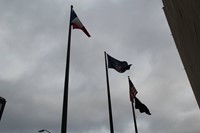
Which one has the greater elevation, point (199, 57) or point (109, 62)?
point (109, 62)

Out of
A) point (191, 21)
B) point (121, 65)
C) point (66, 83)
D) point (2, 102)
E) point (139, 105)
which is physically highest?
point (121, 65)

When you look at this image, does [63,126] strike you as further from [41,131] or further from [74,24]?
[41,131]

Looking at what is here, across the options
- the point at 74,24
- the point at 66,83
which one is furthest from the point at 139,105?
the point at 66,83

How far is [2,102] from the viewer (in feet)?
8.22

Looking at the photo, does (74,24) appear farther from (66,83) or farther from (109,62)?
(109,62)

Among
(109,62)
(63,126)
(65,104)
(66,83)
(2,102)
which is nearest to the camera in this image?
(2,102)

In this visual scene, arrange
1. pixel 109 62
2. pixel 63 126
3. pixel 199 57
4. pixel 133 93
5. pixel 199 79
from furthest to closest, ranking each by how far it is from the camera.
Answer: pixel 133 93
pixel 109 62
pixel 63 126
pixel 199 79
pixel 199 57

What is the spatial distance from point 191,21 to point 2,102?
9.99 ft

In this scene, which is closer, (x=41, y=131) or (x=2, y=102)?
(x=2, y=102)

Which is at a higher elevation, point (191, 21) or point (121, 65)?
point (121, 65)

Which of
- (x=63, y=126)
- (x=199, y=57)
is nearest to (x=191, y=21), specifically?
(x=199, y=57)

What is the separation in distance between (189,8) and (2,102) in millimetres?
3035

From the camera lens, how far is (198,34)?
3613 mm

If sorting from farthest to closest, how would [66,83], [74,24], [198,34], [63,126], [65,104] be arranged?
[74,24] < [66,83] < [65,104] < [63,126] < [198,34]
